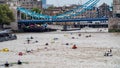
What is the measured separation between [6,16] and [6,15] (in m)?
0.49

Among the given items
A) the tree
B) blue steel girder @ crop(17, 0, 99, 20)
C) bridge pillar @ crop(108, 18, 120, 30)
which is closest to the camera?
the tree

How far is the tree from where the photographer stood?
10194cm

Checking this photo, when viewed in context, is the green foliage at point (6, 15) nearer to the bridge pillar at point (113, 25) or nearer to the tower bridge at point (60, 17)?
the tower bridge at point (60, 17)

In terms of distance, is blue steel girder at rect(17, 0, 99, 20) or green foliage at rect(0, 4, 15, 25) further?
blue steel girder at rect(17, 0, 99, 20)

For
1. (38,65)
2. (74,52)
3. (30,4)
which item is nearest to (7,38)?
(74,52)

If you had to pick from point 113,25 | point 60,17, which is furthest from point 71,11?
point 113,25

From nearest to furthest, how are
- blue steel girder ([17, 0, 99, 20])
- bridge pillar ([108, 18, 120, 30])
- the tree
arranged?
the tree
bridge pillar ([108, 18, 120, 30])
blue steel girder ([17, 0, 99, 20])

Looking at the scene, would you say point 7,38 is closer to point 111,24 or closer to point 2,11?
point 2,11

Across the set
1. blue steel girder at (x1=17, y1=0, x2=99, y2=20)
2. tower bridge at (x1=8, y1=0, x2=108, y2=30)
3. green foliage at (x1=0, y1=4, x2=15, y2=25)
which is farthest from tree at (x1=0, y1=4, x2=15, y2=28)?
blue steel girder at (x1=17, y1=0, x2=99, y2=20)

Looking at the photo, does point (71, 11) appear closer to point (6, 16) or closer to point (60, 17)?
point (60, 17)

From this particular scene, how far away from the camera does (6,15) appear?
10362cm

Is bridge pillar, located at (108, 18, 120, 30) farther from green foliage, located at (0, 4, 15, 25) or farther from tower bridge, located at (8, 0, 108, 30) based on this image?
green foliage, located at (0, 4, 15, 25)

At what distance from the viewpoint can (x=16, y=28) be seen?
356ft

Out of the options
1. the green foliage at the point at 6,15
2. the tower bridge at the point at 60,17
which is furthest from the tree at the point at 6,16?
the tower bridge at the point at 60,17
